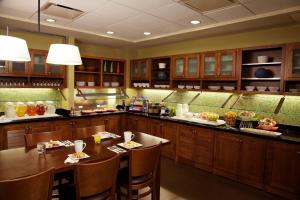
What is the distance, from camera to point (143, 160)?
6.66 feet

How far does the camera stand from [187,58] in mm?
4473

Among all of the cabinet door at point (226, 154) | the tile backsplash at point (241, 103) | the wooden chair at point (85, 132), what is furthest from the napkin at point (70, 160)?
the tile backsplash at point (241, 103)

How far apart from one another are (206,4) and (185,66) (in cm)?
180

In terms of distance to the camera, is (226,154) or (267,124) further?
(226,154)

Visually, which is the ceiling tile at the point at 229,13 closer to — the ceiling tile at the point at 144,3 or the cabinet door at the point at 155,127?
the ceiling tile at the point at 144,3

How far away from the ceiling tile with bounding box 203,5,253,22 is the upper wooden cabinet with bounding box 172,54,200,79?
1.11 meters

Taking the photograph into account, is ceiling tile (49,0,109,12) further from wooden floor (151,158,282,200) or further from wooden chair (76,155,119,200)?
wooden floor (151,158,282,200)

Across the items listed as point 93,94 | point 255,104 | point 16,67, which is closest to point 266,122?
point 255,104

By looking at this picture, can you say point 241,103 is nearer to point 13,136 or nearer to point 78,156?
point 78,156

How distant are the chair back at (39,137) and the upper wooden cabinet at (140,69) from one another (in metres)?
3.05

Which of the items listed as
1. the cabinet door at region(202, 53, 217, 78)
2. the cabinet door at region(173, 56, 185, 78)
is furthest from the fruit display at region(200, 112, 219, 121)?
the cabinet door at region(173, 56, 185, 78)

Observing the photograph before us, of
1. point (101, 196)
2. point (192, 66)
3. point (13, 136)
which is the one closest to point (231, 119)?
point (192, 66)

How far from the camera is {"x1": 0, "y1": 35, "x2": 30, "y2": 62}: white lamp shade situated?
5.79 ft

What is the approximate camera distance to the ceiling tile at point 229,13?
2.88 m
